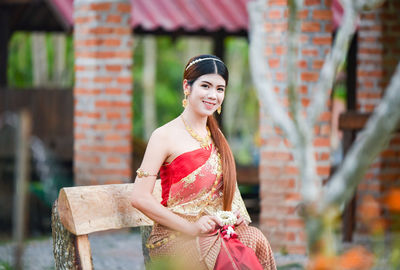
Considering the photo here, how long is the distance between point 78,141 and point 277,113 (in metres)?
6.47

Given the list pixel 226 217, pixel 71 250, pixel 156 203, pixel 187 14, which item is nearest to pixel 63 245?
pixel 71 250

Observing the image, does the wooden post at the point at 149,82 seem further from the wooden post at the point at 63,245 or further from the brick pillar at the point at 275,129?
the wooden post at the point at 63,245

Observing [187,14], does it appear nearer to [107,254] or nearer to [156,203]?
[107,254]

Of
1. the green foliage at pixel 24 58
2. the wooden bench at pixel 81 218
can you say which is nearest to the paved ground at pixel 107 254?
the wooden bench at pixel 81 218

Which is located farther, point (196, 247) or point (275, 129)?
point (275, 129)

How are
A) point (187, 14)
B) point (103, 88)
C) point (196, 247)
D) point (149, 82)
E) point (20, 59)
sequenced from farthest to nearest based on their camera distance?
point (149, 82) < point (20, 59) < point (187, 14) < point (103, 88) < point (196, 247)

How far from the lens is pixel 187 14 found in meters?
9.95

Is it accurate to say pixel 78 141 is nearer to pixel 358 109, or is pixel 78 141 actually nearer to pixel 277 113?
pixel 358 109

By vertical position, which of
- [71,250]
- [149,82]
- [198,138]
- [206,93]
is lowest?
[149,82]

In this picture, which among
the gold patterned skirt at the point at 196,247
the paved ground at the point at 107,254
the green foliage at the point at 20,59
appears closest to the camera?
the gold patterned skirt at the point at 196,247

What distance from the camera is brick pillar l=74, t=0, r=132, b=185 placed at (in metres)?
8.18

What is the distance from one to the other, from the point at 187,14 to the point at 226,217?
21.7ft

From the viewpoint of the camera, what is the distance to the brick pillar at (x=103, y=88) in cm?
818

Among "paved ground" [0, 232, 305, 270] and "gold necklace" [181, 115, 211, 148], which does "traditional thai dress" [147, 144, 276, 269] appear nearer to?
"gold necklace" [181, 115, 211, 148]
